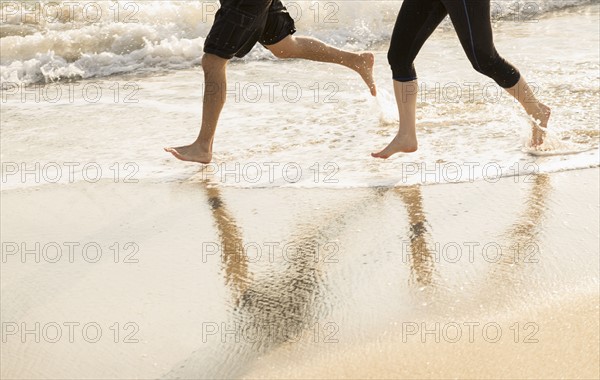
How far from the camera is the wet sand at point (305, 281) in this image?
275 cm

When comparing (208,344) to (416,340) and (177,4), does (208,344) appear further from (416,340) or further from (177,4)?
(177,4)

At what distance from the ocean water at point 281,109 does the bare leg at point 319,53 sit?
40 cm

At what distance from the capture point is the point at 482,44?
4078mm

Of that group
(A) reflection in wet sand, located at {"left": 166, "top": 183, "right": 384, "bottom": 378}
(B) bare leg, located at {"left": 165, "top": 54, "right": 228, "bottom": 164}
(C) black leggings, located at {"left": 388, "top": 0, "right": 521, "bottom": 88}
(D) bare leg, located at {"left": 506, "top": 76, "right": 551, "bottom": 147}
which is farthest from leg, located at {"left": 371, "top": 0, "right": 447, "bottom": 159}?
(B) bare leg, located at {"left": 165, "top": 54, "right": 228, "bottom": 164}

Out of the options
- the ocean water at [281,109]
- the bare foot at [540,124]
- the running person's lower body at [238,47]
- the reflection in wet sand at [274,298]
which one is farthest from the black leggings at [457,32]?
the reflection in wet sand at [274,298]

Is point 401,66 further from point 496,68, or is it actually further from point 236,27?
point 236,27

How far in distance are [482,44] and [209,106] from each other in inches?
55.7

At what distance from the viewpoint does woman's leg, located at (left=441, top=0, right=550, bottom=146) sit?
398cm

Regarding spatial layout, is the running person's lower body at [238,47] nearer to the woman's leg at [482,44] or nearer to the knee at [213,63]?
the knee at [213,63]

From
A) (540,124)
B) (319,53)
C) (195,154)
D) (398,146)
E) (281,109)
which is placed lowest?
(281,109)

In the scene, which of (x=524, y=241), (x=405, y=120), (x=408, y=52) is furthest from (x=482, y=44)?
(x=524, y=241)

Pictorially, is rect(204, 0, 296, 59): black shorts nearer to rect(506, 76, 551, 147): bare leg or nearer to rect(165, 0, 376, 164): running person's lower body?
rect(165, 0, 376, 164): running person's lower body

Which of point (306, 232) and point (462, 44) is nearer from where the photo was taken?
point (306, 232)

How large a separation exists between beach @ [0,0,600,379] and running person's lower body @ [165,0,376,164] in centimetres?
23
